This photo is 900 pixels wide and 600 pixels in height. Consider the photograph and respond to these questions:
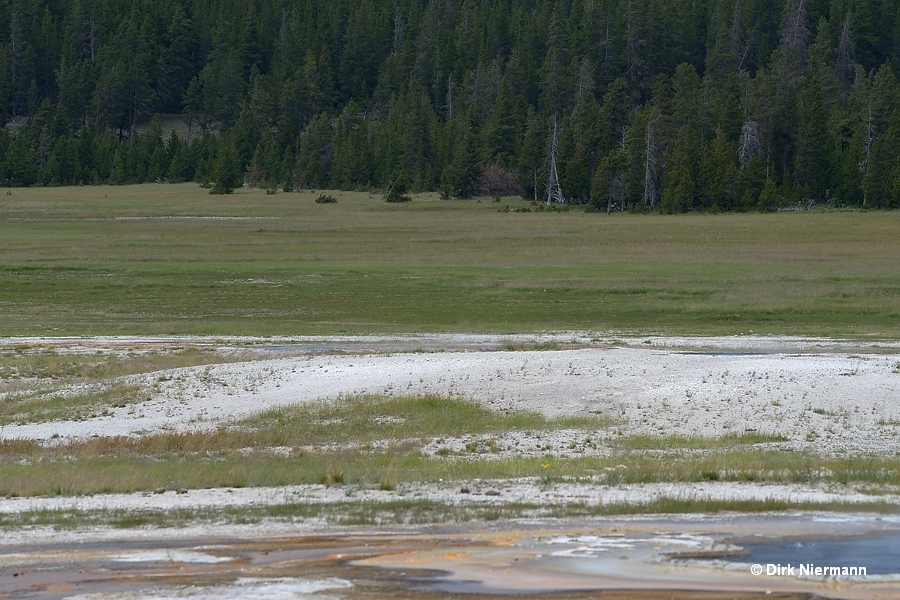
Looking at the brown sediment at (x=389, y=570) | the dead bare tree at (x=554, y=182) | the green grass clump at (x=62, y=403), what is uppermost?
the dead bare tree at (x=554, y=182)

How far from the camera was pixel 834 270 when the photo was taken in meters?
50.2

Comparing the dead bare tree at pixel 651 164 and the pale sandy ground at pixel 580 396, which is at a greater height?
the dead bare tree at pixel 651 164

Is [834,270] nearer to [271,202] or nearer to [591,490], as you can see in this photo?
[591,490]

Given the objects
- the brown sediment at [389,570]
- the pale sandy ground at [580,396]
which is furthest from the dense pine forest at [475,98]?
the brown sediment at [389,570]

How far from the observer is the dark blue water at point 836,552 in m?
9.81

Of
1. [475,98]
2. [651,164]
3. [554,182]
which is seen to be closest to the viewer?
[651,164]

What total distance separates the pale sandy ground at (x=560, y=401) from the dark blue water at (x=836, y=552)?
596mm

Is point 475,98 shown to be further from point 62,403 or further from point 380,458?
point 380,458

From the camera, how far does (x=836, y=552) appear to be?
33.3ft

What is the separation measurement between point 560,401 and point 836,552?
9.99 meters

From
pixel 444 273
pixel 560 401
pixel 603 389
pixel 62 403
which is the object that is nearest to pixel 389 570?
pixel 560 401

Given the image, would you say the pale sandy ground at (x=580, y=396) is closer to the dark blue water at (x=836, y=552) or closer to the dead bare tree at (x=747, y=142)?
the dark blue water at (x=836, y=552)

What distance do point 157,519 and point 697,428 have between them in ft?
32.0

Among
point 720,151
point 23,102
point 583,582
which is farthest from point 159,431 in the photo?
point 23,102
